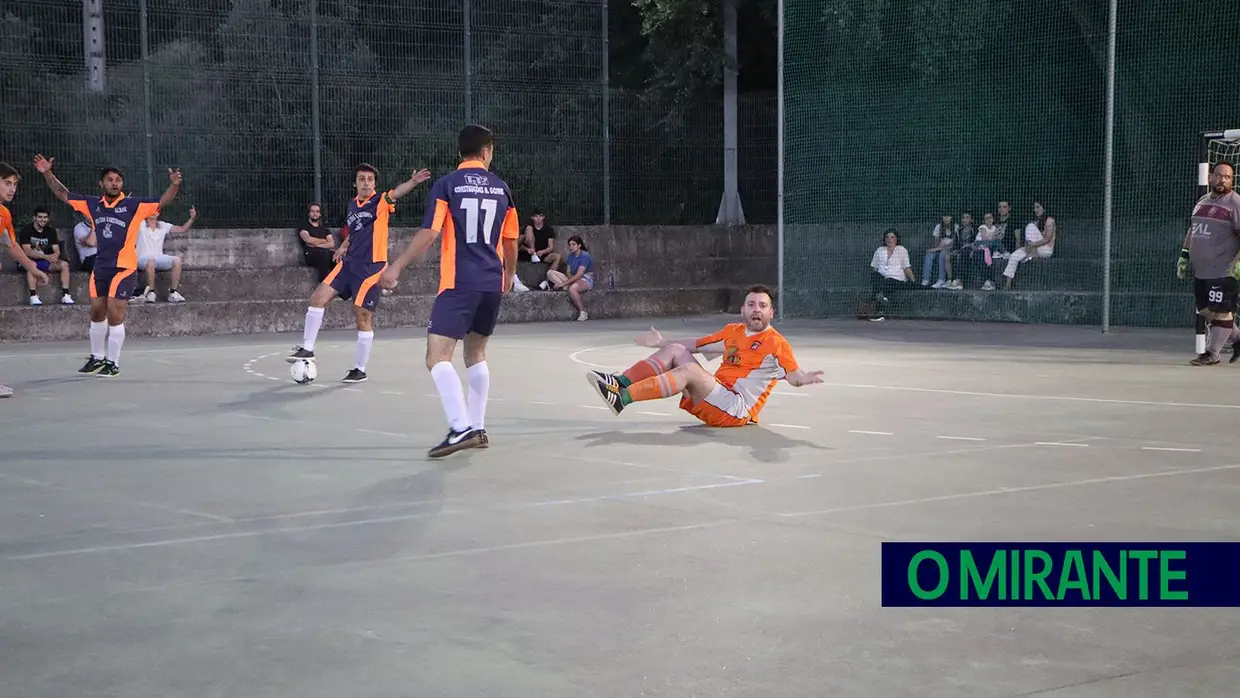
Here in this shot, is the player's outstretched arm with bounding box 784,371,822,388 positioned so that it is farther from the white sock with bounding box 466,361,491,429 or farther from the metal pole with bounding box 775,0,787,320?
the metal pole with bounding box 775,0,787,320

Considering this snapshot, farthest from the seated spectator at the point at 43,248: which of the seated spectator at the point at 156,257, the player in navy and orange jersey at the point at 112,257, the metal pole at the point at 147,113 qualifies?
the player in navy and orange jersey at the point at 112,257

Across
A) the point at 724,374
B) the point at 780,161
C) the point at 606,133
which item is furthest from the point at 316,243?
the point at 724,374

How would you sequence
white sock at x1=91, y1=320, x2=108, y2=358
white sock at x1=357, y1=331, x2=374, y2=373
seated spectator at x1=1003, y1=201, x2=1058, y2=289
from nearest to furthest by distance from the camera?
white sock at x1=357, y1=331, x2=374, y2=373
white sock at x1=91, y1=320, x2=108, y2=358
seated spectator at x1=1003, y1=201, x2=1058, y2=289

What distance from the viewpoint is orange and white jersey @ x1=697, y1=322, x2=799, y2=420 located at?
10383 mm

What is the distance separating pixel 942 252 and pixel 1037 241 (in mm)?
1543

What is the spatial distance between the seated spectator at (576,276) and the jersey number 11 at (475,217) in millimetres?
15255

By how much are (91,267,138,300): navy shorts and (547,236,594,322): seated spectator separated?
10.9m

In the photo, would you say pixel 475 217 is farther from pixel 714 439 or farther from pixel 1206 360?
pixel 1206 360

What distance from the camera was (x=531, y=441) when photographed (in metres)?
10.1

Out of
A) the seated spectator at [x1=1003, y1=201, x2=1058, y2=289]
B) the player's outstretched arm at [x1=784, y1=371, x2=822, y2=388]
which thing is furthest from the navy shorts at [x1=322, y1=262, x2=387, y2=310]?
the seated spectator at [x1=1003, y1=201, x2=1058, y2=289]

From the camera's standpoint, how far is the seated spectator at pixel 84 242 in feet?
70.7

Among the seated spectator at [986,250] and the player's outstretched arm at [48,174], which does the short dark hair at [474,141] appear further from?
the seated spectator at [986,250]

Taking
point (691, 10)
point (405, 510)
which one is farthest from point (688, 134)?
point (405, 510)

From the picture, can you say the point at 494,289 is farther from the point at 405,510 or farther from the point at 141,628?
the point at 141,628
